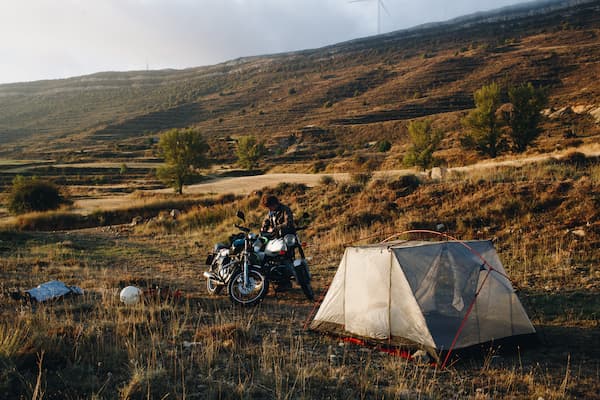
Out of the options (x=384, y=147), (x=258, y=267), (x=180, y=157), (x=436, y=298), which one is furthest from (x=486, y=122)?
(x=436, y=298)

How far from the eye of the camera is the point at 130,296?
8.68m

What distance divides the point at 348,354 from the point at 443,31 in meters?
162

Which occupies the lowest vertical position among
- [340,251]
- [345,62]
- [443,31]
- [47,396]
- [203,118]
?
[340,251]

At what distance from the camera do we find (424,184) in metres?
20.3

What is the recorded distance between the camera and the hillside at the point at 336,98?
247ft

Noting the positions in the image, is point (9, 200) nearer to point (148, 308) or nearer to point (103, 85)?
point (148, 308)

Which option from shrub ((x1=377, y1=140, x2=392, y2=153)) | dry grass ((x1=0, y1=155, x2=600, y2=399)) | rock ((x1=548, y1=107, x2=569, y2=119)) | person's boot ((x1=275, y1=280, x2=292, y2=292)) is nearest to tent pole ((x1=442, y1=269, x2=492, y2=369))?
dry grass ((x1=0, y1=155, x2=600, y2=399))

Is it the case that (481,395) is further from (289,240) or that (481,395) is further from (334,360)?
(289,240)

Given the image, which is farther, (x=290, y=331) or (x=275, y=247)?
(x=275, y=247)

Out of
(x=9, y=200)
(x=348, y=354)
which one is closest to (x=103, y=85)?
(x=9, y=200)

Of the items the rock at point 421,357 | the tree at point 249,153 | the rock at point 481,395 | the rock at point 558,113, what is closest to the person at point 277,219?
the rock at point 421,357

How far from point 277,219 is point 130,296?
10.5ft

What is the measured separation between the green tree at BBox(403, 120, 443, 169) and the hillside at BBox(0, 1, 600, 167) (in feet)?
9.16

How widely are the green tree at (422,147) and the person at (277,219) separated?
3379 cm
